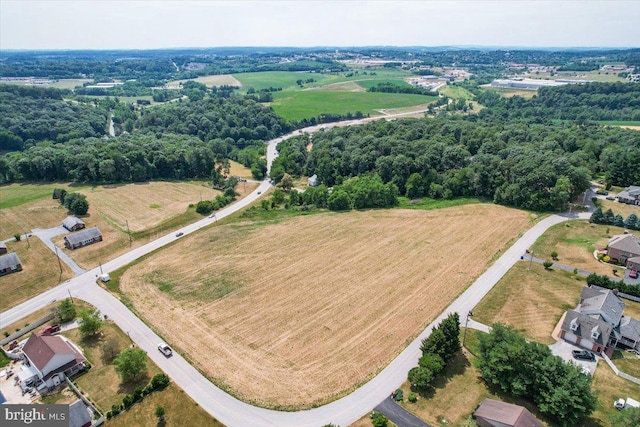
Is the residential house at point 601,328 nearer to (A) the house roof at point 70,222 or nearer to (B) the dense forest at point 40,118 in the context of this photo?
(A) the house roof at point 70,222

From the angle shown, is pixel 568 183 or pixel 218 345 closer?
pixel 218 345

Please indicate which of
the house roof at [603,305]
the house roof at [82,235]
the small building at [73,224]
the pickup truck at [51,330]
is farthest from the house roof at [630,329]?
the small building at [73,224]

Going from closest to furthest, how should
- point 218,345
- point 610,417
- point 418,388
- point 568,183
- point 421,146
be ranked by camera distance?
point 610,417 < point 418,388 < point 218,345 < point 568,183 < point 421,146

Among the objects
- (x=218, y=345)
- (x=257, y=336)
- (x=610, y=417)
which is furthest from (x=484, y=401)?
(x=218, y=345)

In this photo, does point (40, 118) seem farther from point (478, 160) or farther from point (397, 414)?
point (397, 414)

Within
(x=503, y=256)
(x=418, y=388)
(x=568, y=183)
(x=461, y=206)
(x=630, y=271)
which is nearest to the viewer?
(x=418, y=388)

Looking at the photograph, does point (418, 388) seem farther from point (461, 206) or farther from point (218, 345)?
point (461, 206)
